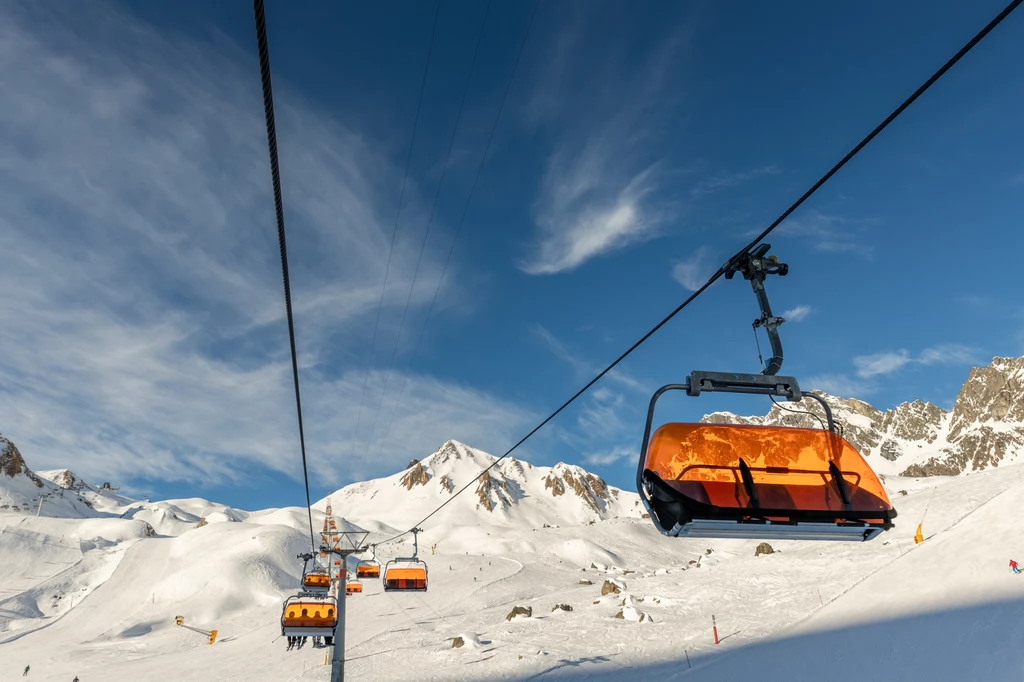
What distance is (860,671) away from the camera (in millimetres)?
20250

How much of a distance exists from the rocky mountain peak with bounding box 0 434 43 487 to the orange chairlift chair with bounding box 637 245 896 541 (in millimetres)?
244348

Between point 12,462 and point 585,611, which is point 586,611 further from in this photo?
point 12,462

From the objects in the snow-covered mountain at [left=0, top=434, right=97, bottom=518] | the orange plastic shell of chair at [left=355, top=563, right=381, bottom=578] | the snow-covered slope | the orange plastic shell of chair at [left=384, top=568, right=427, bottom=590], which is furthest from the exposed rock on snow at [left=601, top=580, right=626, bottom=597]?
the snow-covered mountain at [left=0, top=434, right=97, bottom=518]

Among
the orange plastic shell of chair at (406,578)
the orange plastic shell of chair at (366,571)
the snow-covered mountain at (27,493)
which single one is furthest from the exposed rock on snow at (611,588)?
the snow-covered mountain at (27,493)

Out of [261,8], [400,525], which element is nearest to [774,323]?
[261,8]

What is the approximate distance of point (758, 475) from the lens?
6125 mm

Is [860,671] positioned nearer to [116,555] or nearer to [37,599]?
[37,599]

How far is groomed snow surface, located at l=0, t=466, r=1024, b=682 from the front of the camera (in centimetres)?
2319

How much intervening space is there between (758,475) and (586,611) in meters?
40.2

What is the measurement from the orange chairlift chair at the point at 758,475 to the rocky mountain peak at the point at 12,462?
244348 millimetres

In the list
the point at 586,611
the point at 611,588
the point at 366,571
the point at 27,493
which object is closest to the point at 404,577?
the point at 366,571

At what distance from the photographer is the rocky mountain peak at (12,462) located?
185 metres

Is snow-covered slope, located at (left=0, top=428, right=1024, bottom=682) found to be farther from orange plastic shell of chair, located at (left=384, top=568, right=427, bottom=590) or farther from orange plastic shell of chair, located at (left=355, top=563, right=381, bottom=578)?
orange plastic shell of chair, located at (left=384, top=568, right=427, bottom=590)

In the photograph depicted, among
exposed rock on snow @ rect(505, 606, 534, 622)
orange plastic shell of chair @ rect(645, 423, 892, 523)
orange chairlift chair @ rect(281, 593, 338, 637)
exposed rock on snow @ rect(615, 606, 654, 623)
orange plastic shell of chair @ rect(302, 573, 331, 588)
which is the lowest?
exposed rock on snow @ rect(615, 606, 654, 623)
